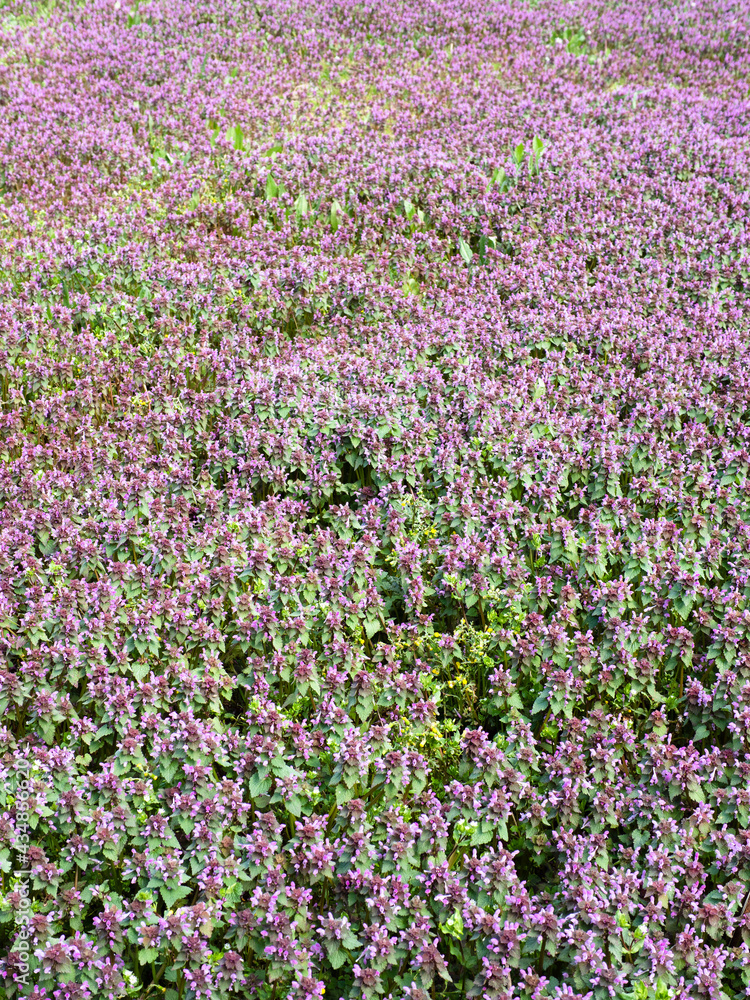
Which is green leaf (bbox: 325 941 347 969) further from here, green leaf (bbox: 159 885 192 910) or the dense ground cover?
green leaf (bbox: 159 885 192 910)

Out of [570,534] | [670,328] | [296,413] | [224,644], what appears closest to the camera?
[224,644]

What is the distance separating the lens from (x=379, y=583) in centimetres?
524

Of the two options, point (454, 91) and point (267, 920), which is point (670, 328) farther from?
point (454, 91)

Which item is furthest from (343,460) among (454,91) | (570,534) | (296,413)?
(454,91)

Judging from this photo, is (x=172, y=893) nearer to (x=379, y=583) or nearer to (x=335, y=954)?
(x=335, y=954)

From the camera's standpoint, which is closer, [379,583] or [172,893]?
[172,893]

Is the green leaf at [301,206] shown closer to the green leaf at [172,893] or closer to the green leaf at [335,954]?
the green leaf at [172,893]

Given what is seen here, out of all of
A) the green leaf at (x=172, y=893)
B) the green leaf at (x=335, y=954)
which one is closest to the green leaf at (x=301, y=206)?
the green leaf at (x=172, y=893)

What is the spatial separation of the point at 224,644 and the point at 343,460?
209 cm

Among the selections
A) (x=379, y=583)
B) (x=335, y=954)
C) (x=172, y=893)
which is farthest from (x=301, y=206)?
(x=335, y=954)

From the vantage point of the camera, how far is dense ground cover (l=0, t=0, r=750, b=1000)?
349 cm

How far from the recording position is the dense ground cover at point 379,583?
3.49 m

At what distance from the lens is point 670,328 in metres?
7.36

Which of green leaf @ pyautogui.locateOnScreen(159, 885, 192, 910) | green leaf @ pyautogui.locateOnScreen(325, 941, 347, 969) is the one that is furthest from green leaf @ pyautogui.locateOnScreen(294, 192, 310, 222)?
green leaf @ pyautogui.locateOnScreen(325, 941, 347, 969)
